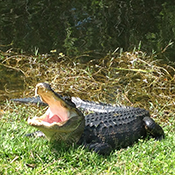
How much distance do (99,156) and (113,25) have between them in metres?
6.93

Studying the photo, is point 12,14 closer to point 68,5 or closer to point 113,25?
point 68,5

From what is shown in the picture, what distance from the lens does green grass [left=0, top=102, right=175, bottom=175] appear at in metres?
3.16

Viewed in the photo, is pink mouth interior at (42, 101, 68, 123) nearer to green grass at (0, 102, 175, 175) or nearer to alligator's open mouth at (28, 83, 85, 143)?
alligator's open mouth at (28, 83, 85, 143)

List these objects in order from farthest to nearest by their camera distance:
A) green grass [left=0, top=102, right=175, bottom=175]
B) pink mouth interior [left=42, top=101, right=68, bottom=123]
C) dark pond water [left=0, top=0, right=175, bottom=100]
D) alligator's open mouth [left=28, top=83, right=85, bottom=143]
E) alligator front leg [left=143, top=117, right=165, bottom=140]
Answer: dark pond water [left=0, top=0, right=175, bottom=100]
alligator front leg [left=143, top=117, right=165, bottom=140]
pink mouth interior [left=42, top=101, right=68, bottom=123]
alligator's open mouth [left=28, top=83, right=85, bottom=143]
green grass [left=0, top=102, right=175, bottom=175]

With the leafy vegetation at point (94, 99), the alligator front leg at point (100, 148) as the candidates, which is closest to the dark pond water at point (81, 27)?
the leafy vegetation at point (94, 99)

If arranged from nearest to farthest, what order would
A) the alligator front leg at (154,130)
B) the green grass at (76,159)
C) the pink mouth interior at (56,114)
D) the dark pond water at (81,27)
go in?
the green grass at (76,159) < the pink mouth interior at (56,114) < the alligator front leg at (154,130) < the dark pond water at (81,27)

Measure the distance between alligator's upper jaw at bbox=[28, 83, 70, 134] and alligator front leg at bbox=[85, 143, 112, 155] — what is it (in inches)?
16.7

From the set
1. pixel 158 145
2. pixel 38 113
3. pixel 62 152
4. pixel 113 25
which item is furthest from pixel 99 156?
pixel 113 25

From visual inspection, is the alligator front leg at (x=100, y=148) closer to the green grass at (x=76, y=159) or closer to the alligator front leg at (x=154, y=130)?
the green grass at (x=76, y=159)

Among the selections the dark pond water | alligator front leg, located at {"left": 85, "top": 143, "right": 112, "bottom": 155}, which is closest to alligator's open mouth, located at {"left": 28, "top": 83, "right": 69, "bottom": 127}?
alligator front leg, located at {"left": 85, "top": 143, "right": 112, "bottom": 155}

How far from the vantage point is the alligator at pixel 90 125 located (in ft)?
11.0

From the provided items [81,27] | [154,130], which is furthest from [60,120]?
[81,27]

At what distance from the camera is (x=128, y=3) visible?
12156mm

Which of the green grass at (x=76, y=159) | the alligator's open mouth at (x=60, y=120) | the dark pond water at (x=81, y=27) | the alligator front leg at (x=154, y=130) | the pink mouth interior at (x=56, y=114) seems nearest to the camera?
the green grass at (x=76, y=159)
